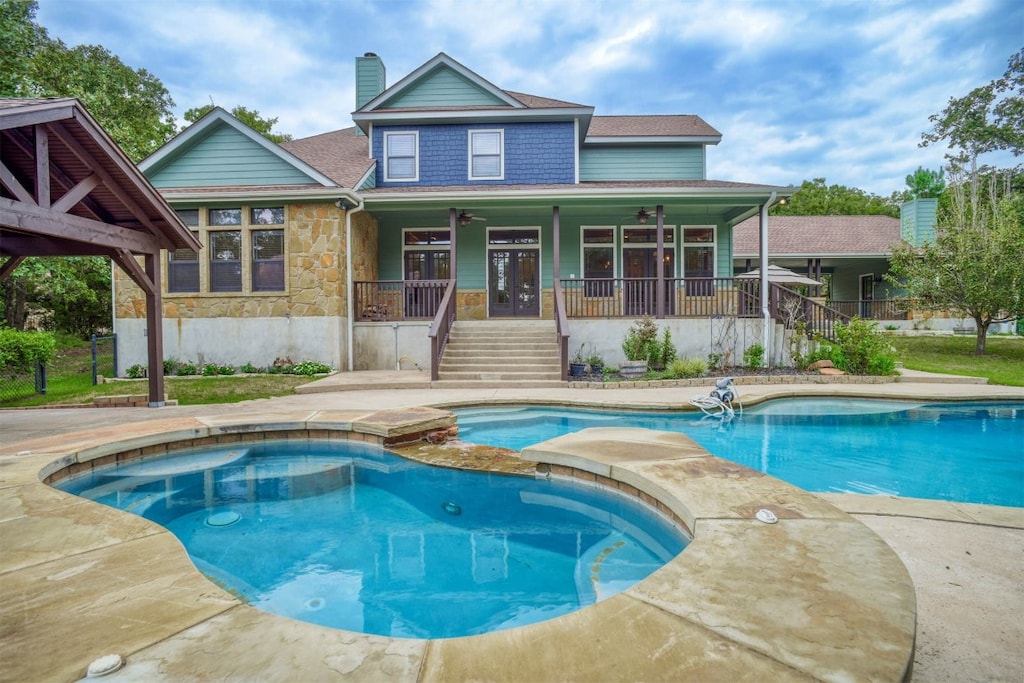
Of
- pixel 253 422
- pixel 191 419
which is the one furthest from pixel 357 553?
pixel 191 419

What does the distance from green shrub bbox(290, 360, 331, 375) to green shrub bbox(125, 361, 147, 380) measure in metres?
3.53

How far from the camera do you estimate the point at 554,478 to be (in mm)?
4355

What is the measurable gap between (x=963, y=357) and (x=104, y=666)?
61.7 feet

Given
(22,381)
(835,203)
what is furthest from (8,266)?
(835,203)

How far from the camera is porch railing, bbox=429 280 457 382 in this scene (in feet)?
32.8

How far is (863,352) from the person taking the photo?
10188mm

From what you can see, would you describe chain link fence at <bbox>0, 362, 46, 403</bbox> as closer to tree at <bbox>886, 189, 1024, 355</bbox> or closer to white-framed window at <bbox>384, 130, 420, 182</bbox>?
white-framed window at <bbox>384, 130, 420, 182</bbox>

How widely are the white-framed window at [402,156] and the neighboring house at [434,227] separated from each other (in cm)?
4

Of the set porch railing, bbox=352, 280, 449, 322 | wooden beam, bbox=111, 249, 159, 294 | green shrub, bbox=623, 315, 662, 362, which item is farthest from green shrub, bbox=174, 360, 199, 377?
green shrub, bbox=623, 315, 662, 362

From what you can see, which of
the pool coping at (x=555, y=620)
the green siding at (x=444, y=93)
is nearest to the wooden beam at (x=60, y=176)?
the pool coping at (x=555, y=620)

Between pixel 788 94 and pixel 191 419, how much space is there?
3217 centimetres

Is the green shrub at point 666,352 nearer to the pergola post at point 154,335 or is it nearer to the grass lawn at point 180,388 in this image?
the grass lawn at point 180,388

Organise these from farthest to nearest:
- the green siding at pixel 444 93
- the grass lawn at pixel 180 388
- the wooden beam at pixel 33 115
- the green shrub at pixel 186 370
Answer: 1. the green siding at pixel 444 93
2. the green shrub at pixel 186 370
3. the grass lawn at pixel 180 388
4. the wooden beam at pixel 33 115

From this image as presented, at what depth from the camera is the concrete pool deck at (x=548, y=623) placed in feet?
4.71
